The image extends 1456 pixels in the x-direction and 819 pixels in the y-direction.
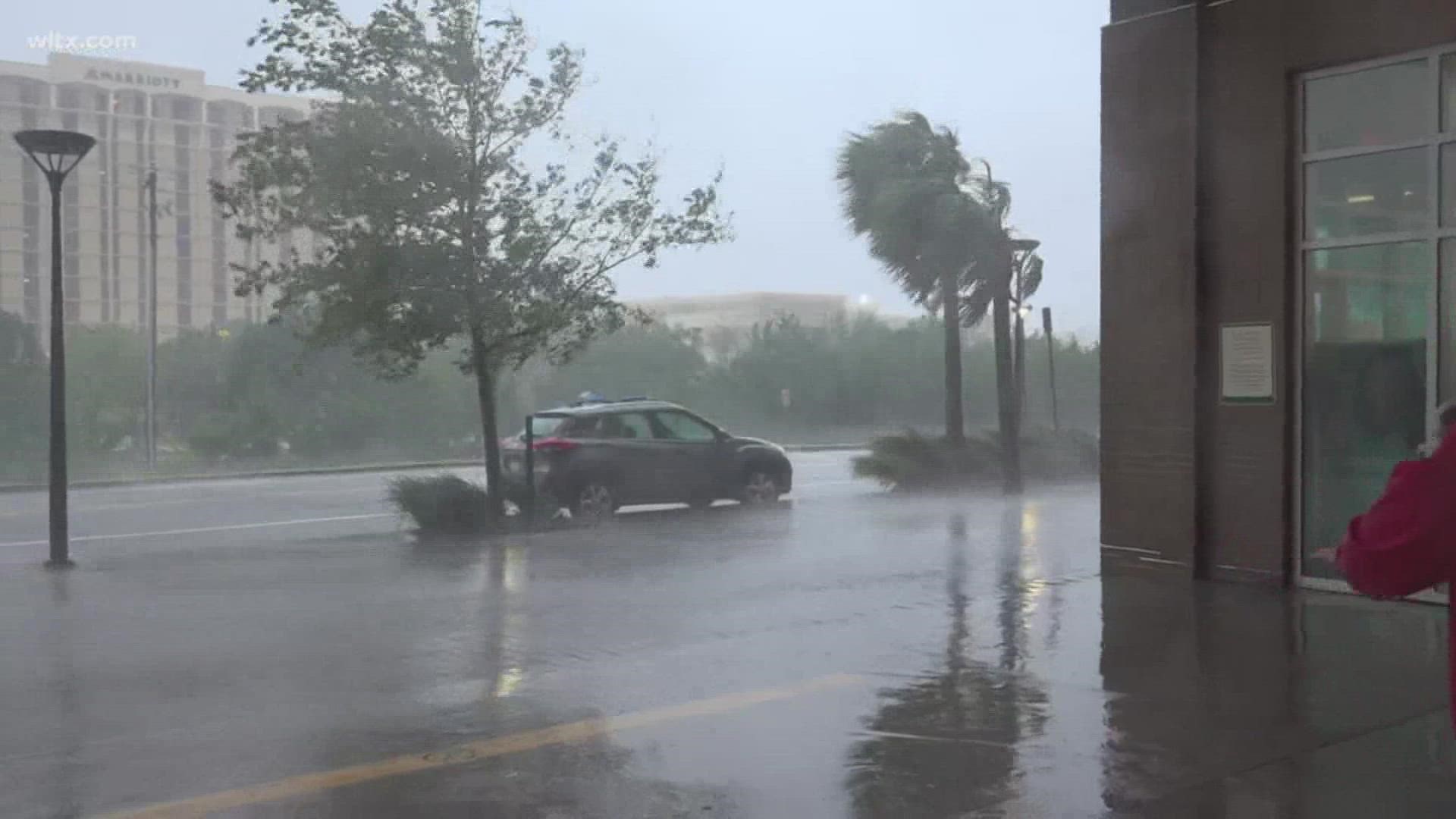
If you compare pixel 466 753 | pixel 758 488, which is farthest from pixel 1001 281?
pixel 466 753

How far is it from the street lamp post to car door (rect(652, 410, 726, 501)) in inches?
288

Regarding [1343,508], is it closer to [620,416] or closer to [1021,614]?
[1021,614]

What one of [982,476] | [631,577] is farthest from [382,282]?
[982,476]

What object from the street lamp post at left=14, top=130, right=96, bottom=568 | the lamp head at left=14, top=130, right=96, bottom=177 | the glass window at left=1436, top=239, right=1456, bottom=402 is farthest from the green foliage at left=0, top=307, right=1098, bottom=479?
the glass window at left=1436, top=239, right=1456, bottom=402

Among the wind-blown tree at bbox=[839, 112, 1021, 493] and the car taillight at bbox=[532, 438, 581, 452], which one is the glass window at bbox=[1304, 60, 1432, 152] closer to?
the car taillight at bbox=[532, 438, 581, 452]

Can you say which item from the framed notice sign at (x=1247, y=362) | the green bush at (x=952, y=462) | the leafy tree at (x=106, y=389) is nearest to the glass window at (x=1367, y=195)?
the framed notice sign at (x=1247, y=362)

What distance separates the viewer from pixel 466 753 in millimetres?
6031

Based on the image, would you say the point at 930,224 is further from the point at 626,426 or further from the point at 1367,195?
the point at 1367,195

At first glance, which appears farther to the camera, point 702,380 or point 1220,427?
point 702,380

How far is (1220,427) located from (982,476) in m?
12.8

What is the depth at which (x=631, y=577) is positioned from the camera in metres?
12.0

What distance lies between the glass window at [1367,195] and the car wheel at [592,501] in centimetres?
945

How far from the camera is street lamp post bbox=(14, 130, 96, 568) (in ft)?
41.3

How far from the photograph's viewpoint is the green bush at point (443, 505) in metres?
16.2
